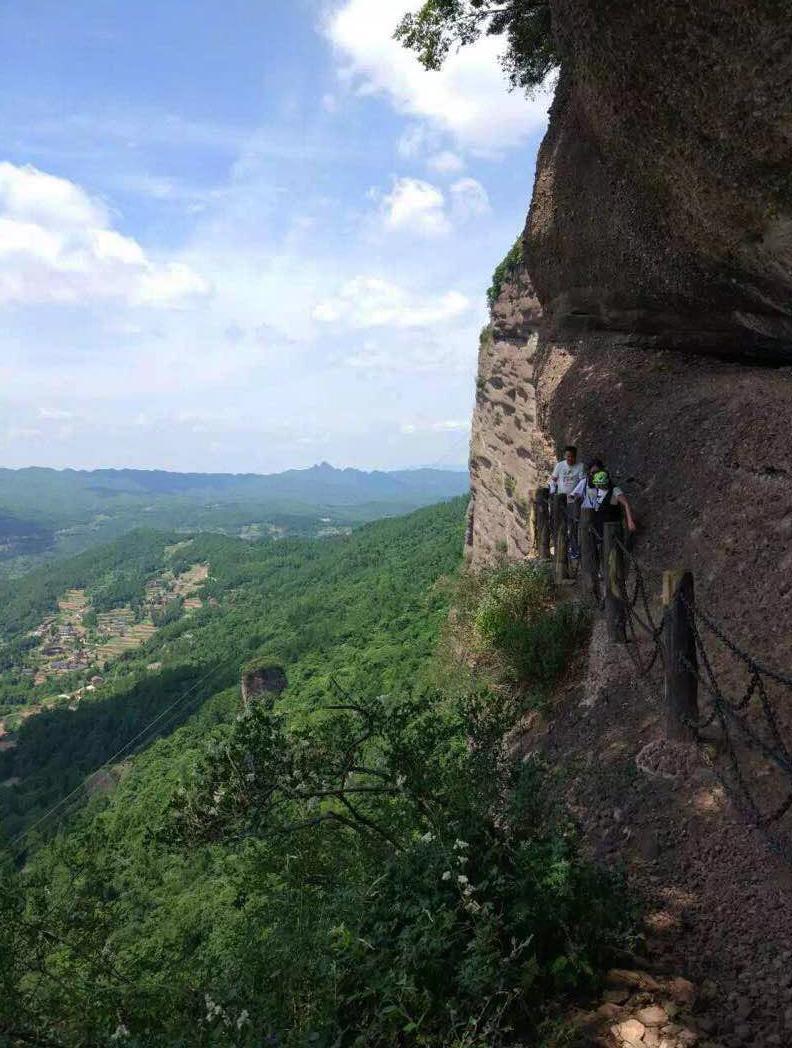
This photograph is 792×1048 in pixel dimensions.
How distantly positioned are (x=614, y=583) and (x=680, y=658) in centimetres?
219

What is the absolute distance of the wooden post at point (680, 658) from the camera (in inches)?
207

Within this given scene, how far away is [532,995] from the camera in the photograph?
3475 millimetres

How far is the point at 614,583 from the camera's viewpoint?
7.53m

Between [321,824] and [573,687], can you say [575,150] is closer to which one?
[573,687]

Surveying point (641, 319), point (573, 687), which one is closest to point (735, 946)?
point (573, 687)

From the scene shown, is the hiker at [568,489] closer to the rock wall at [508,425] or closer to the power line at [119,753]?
the rock wall at [508,425]

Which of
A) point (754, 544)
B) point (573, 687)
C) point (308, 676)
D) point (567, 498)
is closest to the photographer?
point (754, 544)

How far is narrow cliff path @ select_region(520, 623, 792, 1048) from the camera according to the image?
3.63m

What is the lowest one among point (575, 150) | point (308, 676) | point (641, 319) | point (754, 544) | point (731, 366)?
point (308, 676)

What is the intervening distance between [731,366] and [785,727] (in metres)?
7.62

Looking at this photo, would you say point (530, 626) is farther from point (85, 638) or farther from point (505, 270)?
point (85, 638)

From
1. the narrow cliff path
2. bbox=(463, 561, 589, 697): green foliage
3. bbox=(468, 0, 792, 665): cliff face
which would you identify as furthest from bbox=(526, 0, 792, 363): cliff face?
the narrow cliff path

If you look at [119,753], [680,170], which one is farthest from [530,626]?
[119,753]

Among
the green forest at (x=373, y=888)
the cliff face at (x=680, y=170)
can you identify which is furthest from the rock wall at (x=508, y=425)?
the green forest at (x=373, y=888)
